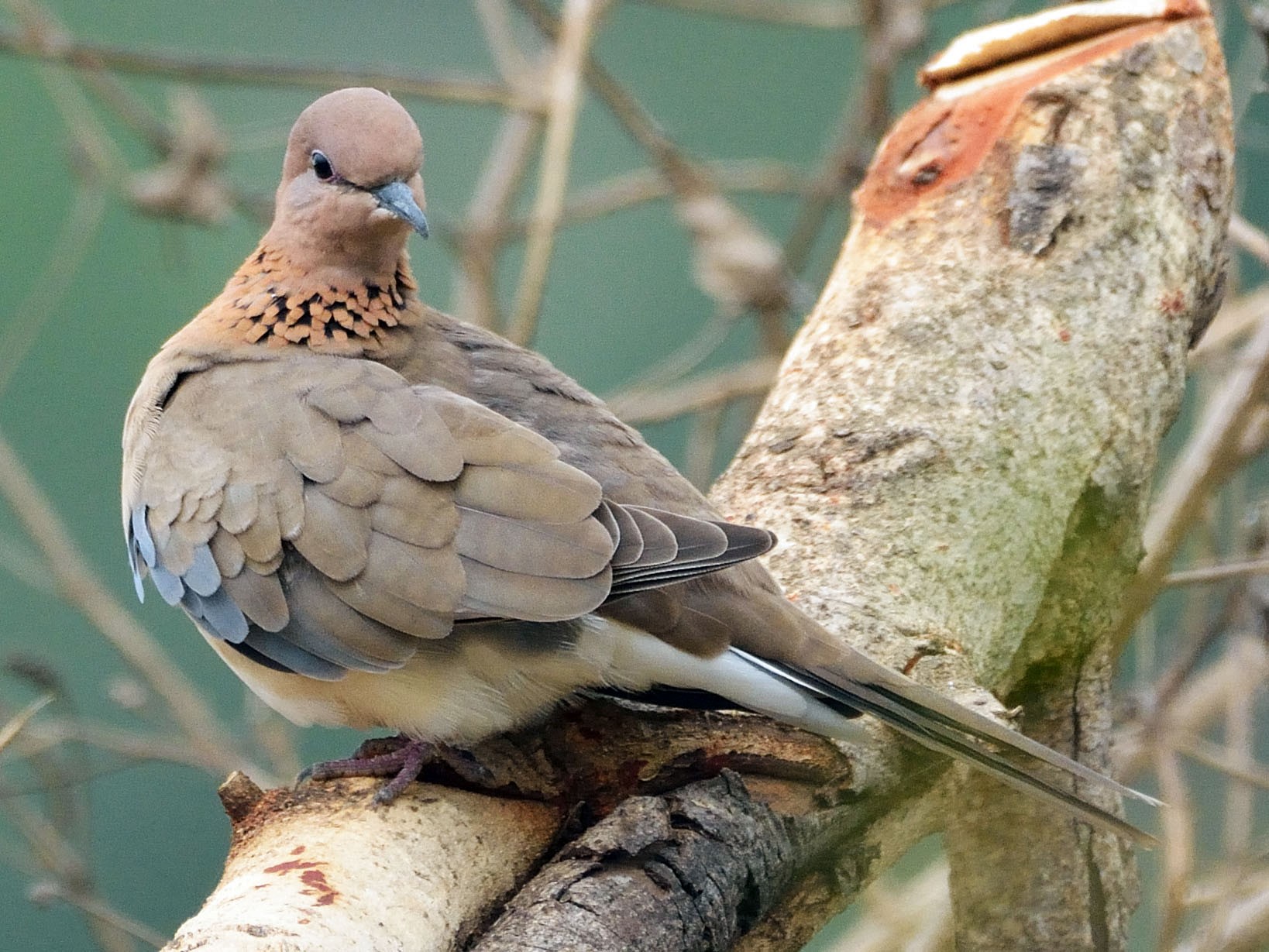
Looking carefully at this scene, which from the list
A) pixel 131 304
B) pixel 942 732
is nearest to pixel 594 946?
pixel 942 732

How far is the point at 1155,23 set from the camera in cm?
300

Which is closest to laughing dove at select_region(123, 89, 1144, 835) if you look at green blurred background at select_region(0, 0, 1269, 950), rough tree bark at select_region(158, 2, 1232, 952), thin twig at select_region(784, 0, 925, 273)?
rough tree bark at select_region(158, 2, 1232, 952)

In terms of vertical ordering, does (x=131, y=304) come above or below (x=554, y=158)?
above

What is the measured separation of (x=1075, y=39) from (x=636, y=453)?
1.39m

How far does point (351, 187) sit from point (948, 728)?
1.39 metres

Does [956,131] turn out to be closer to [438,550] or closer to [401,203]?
[401,203]

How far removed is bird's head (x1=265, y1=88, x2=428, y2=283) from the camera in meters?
2.56

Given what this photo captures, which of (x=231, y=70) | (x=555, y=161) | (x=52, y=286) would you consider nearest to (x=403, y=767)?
(x=555, y=161)

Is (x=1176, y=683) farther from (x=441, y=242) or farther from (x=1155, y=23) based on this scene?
(x=441, y=242)

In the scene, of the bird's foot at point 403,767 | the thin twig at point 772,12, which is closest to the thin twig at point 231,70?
the thin twig at point 772,12

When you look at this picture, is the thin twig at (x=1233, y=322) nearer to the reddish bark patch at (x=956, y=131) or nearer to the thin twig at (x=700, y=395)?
the reddish bark patch at (x=956, y=131)

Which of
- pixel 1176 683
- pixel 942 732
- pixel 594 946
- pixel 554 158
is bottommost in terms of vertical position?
pixel 594 946

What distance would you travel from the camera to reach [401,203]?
8.26 ft

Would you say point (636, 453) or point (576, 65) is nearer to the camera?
point (636, 453)
